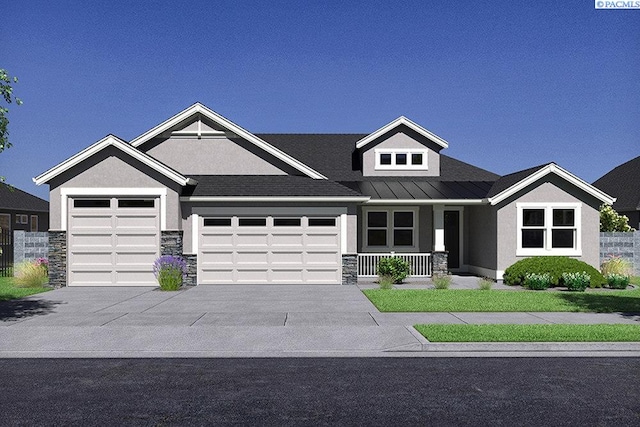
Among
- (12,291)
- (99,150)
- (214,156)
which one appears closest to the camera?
(12,291)

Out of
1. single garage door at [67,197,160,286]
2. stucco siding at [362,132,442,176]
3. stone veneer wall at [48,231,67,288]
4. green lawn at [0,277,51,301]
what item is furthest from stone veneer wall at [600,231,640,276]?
green lawn at [0,277,51,301]

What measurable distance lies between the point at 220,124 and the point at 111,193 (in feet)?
16.6

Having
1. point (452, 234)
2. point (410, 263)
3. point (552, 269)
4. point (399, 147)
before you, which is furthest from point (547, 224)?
point (399, 147)

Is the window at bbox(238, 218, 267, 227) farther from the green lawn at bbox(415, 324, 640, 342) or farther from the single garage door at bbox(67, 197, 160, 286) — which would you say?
the green lawn at bbox(415, 324, 640, 342)

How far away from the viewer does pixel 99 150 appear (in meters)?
17.5

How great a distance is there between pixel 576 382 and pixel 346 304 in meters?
7.23

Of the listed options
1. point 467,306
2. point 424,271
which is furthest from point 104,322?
point 424,271

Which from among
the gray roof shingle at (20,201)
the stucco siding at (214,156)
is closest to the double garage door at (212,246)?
the stucco siding at (214,156)

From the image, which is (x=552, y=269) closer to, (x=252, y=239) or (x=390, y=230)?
(x=390, y=230)

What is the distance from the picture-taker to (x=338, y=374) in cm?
732

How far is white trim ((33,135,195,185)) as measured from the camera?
1731cm

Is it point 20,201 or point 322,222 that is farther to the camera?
point 20,201

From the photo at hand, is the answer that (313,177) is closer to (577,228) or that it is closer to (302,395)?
(577,228)

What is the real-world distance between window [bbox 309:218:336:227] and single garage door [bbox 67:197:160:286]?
5.52 meters
